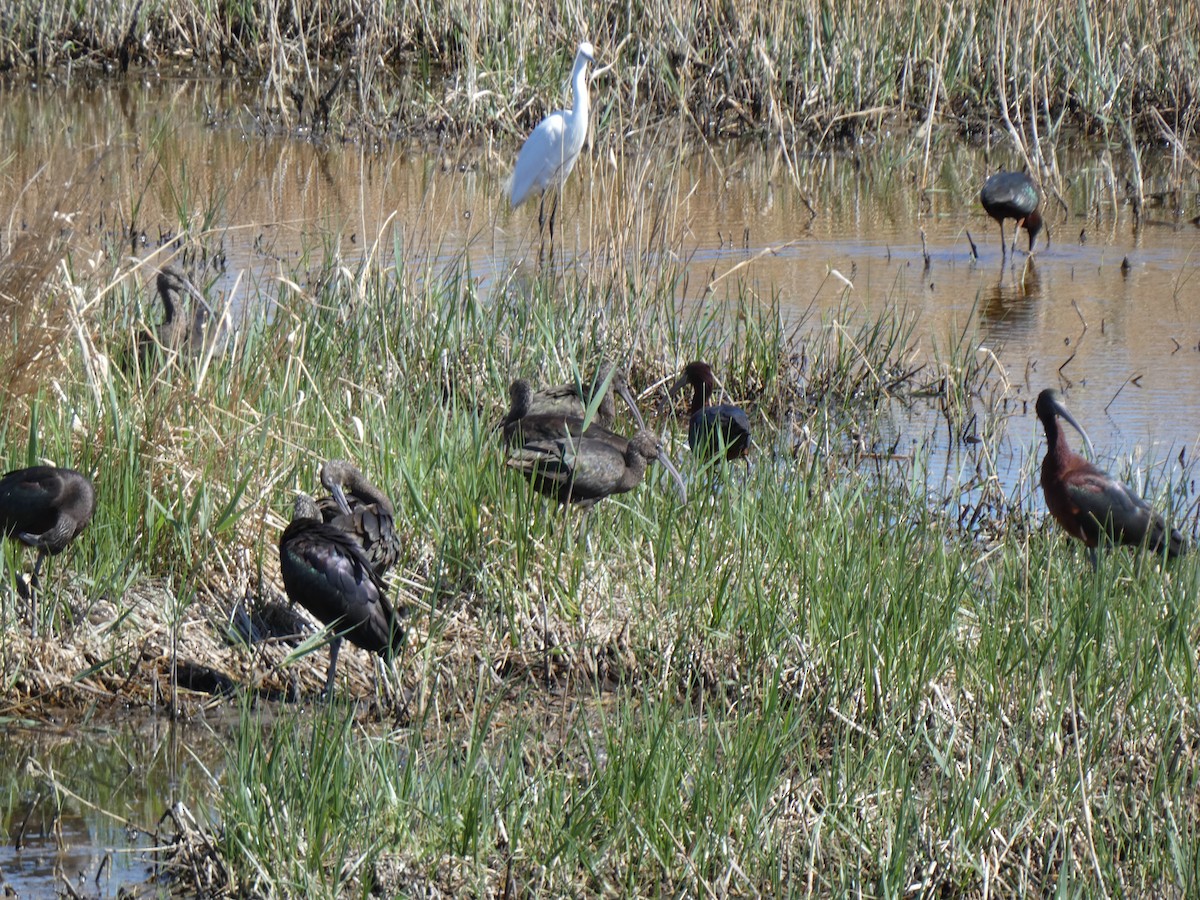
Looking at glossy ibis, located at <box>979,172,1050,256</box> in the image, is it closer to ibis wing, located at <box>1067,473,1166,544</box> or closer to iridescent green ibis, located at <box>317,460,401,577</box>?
ibis wing, located at <box>1067,473,1166,544</box>

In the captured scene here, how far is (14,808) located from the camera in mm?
3500

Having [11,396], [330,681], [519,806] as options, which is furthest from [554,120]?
[519,806]

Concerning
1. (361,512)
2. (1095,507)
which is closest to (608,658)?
(361,512)

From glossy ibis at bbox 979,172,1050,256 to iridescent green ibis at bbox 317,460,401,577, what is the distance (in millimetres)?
5918

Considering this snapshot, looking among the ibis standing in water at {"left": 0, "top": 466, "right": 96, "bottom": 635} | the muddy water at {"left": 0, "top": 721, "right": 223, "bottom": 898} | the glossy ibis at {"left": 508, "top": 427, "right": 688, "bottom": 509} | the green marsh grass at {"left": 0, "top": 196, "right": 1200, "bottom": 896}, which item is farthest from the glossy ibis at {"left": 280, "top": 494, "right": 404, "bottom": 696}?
the glossy ibis at {"left": 508, "top": 427, "right": 688, "bottom": 509}

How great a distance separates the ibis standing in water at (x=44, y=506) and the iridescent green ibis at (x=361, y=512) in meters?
0.60

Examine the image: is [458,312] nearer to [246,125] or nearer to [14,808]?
[14,808]

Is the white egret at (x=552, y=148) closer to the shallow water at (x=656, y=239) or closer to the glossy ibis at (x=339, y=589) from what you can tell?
the shallow water at (x=656, y=239)

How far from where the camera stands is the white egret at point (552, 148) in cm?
1005

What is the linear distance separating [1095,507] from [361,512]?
2030 millimetres

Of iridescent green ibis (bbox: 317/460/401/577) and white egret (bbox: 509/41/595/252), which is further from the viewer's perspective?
white egret (bbox: 509/41/595/252)

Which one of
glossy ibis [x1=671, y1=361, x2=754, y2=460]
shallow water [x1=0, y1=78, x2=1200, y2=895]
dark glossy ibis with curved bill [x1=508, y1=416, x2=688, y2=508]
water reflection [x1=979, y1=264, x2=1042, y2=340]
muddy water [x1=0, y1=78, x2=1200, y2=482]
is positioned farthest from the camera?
water reflection [x1=979, y1=264, x2=1042, y2=340]

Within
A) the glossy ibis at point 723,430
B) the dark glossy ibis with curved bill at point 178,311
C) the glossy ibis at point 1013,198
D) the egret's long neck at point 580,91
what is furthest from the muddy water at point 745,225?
the glossy ibis at point 723,430

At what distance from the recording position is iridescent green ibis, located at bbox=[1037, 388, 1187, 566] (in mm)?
4691
